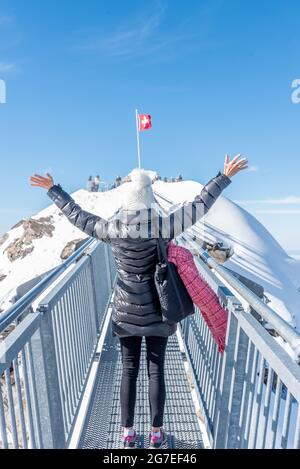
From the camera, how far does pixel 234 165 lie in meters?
3.11

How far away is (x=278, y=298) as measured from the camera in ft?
83.5

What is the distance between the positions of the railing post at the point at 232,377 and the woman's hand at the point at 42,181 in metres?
1.93

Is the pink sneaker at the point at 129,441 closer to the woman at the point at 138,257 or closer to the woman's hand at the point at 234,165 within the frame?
the woman at the point at 138,257

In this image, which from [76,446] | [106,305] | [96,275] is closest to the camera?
[76,446]

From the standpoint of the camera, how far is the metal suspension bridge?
6.60 ft

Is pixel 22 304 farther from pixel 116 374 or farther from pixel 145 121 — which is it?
pixel 145 121

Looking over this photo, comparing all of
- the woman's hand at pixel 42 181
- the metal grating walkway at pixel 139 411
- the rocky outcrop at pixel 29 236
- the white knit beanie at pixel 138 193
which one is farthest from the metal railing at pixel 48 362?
the rocky outcrop at pixel 29 236

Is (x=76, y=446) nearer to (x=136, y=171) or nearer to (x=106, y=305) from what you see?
(x=136, y=171)

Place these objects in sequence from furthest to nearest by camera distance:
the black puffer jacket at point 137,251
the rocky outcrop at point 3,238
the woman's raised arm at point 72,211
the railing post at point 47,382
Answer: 1. the rocky outcrop at point 3,238
2. the woman's raised arm at point 72,211
3. the black puffer jacket at point 137,251
4. the railing post at point 47,382

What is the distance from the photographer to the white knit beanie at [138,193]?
2656mm

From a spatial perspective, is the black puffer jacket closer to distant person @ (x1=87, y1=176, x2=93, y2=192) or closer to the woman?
the woman

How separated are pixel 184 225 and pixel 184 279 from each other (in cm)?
44

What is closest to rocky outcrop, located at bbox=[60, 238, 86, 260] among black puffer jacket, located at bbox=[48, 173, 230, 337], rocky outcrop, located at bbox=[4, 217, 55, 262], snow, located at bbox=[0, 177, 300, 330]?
snow, located at bbox=[0, 177, 300, 330]
